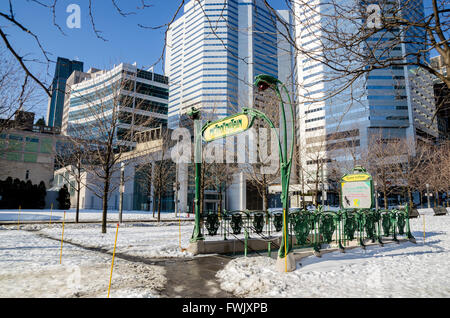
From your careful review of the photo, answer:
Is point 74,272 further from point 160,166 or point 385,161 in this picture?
point 385,161

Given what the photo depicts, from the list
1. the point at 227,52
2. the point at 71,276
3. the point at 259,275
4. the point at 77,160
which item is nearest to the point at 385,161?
the point at 227,52

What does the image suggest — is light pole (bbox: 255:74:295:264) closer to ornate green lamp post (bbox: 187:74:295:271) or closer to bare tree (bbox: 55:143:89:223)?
ornate green lamp post (bbox: 187:74:295:271)

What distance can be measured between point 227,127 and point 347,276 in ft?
17.4

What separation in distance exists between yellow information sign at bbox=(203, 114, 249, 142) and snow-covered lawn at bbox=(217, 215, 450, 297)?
3.86 m

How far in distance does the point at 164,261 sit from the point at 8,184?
41537 mm

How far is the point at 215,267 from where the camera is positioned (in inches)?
296

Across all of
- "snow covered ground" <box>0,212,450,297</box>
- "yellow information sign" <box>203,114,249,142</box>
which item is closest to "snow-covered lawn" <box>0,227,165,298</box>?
"snow covered ground" <box>0,212,450,297</box>

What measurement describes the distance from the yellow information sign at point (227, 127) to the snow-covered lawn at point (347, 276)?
3.86 metres

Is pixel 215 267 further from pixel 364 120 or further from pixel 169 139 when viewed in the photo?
pixel 364 120

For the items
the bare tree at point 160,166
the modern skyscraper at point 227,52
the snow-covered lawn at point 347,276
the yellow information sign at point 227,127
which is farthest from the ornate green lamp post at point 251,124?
the bare tree at point 160,166

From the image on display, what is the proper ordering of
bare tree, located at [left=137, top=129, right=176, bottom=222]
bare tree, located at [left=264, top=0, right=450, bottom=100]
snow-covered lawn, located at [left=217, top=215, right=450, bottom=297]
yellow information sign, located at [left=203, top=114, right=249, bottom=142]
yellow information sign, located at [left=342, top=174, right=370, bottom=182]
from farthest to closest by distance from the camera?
bare tree, located at [left=137, top=129, right=176, bottom=222]
yellow information sign, located at [left=342, top=174, right=370, bottom=182]
yellow information sign, located at [left=203, top=114, right=249, bottom=142]
snow-covered lawn, located at [left=217, top=215, right=450, bottom=297]
bare tree, located at [left=264, top=0, right=450, bottom=100]

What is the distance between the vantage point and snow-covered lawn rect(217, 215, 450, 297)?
16.2ft

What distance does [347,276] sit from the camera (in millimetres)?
5910
